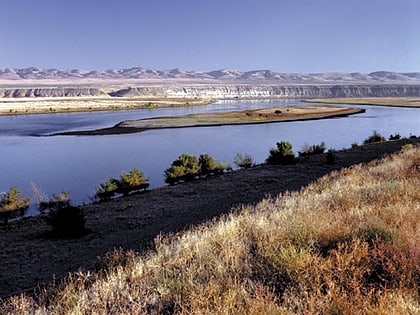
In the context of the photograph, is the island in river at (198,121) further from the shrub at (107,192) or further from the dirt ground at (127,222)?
the dirt ground at (127,222)

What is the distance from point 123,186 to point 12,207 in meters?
4.27

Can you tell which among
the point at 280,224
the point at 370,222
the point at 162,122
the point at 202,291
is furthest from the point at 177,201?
the point at 162,122

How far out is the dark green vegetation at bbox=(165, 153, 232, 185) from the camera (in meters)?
17.9

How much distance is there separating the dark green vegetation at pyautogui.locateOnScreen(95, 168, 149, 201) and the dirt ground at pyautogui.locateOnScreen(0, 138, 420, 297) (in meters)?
0.81

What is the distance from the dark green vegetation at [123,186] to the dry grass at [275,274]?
10398 mm

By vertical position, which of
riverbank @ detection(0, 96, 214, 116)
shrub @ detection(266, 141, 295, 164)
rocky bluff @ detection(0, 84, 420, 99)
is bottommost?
shrub @ detection(266, 141, 295, 164)

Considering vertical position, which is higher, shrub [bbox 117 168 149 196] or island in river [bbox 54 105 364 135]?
island in river [bbox 54 105 364 135]

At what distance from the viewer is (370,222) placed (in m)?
4.56

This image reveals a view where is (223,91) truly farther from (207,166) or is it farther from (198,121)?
(207,166)

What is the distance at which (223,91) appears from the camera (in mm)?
184875

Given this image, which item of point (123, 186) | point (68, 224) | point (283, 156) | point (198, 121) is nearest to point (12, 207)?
point (68, 224)

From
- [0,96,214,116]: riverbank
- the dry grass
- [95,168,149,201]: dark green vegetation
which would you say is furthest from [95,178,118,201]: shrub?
[0,96,214,116]: riverbank

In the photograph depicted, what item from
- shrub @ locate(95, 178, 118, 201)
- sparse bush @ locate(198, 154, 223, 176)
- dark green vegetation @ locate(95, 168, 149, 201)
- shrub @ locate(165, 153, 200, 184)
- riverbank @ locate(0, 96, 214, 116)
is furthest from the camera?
riverbank @ locate(0, 96, 214, 116)

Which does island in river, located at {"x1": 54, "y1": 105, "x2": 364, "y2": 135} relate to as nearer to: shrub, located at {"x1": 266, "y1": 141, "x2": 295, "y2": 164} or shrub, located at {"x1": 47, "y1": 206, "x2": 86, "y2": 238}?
shrub, located at {"x1": 266, "y1": 141, "x2": 295, "y2": 164}
